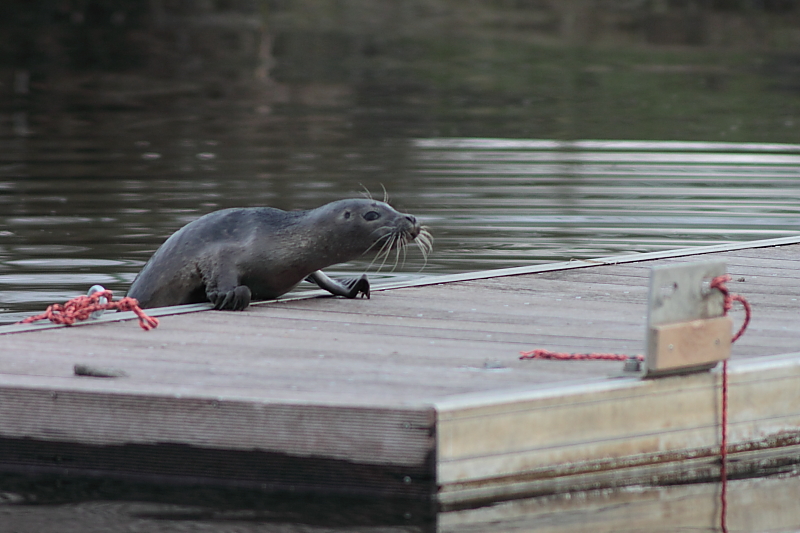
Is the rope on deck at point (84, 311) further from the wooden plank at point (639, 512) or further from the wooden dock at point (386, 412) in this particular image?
the wooden plank at point (639, 512)

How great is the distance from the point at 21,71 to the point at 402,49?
9822 millimetres

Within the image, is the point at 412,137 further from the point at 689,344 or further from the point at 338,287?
the point at 689,344

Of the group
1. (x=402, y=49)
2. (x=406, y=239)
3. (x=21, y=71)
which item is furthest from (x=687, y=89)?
(x=406, y=239)

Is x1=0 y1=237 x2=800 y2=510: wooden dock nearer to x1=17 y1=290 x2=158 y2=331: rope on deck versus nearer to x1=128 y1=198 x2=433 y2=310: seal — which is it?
x1=17 y1=290 x2=158 y2=331: rope on deck

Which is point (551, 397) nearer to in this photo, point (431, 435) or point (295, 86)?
point (431, 435)

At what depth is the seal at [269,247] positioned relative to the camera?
6.16m

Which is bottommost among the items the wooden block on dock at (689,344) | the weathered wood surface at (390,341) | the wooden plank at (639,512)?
the wooden plank at (639,512)

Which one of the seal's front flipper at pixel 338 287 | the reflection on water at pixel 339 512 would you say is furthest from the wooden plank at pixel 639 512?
the seal's front flipper at pixel 338 287

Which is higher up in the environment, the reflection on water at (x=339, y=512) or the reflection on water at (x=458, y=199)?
the reflection on water at (x=458, y=199)

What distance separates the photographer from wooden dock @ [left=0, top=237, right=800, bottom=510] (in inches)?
174

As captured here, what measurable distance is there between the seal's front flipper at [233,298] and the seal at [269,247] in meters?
0.01

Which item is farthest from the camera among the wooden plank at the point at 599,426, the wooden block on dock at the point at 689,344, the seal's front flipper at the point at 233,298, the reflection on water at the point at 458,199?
the reflection on water at the point at 458,199

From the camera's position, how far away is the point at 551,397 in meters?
4.48

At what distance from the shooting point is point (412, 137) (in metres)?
17.1
